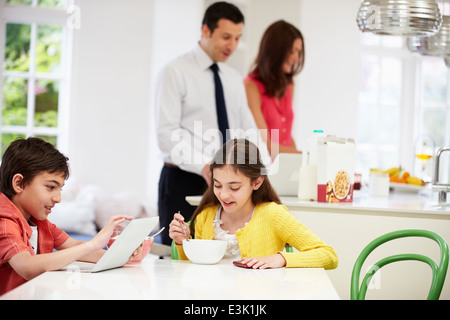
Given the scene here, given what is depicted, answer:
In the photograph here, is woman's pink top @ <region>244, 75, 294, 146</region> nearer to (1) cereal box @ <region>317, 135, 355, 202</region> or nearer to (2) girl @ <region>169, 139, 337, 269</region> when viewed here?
(1) cereal box @ <region>317, 135, 355, 202</region>

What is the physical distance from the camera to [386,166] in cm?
606

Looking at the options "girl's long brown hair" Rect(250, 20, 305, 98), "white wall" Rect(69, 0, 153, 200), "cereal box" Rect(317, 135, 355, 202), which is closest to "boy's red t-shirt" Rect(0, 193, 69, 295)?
"cereal box" Rect(317, 135, 355, 202)

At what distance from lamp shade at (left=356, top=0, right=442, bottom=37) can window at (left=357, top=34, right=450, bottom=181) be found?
3284mm

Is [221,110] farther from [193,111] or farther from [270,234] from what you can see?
[270,234]

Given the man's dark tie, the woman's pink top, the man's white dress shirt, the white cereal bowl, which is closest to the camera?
the white cereal bowl

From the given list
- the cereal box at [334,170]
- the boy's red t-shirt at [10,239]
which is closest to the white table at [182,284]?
the boy's red t-shirt at [10,239]

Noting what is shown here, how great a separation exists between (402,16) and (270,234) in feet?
4.20

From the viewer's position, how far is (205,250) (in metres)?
1.62

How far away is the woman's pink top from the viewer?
3.18 metres

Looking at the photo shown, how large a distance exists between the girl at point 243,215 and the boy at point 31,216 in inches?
13.1

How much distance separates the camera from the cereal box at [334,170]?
Result: 8.43ft

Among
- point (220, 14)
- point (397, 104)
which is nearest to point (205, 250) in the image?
point (220, 14)

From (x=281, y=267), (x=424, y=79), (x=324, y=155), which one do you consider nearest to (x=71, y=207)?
(x=324, y=155)

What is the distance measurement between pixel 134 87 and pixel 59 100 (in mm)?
628
